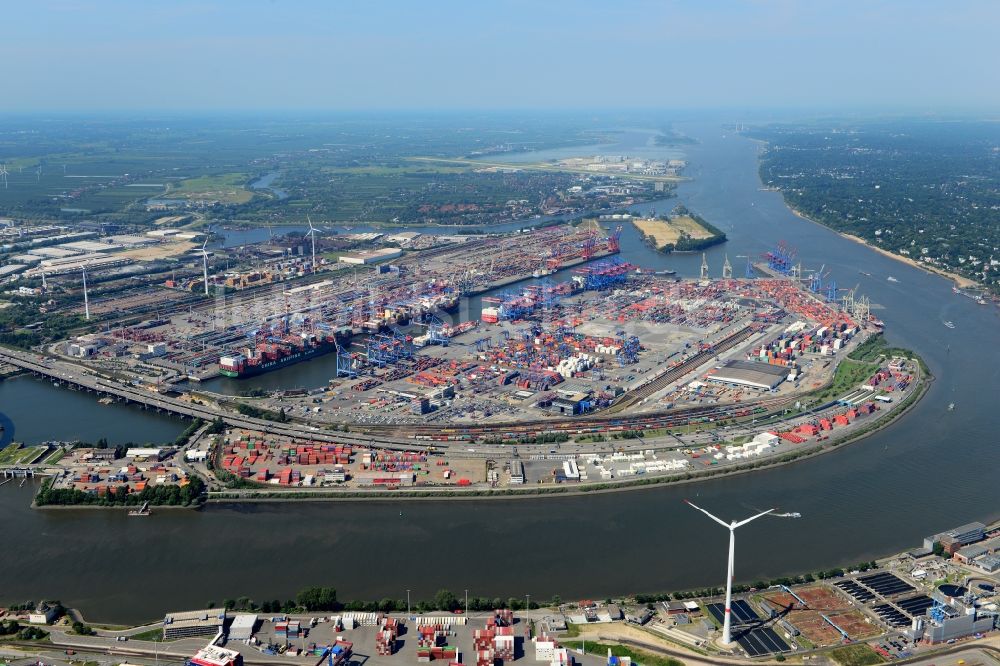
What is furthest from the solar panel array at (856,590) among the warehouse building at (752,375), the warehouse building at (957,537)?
the warehouse building at (752,375)

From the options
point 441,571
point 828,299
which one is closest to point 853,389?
point 828,299

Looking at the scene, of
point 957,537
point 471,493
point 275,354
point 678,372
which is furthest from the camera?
point 275,354

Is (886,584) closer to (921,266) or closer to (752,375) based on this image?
(752,375)

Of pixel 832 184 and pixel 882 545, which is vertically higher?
pixel 832 184

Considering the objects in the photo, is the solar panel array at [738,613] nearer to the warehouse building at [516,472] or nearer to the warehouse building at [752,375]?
the warehouse building at [516,472]

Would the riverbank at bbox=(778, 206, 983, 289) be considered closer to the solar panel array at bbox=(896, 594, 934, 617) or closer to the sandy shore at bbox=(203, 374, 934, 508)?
the sandy shore at bbox=(203, 374, 934, 508)

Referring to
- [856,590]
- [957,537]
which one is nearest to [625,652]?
[856,590]

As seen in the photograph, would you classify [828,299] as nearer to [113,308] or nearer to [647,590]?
[647,590]
